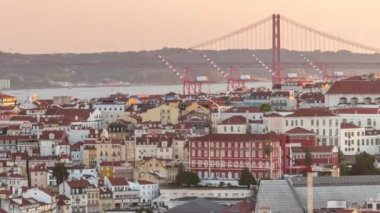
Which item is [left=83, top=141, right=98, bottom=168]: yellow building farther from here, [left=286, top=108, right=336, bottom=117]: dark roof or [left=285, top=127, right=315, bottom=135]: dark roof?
[left=286, top=108, right=336, bottom=117]: dark roof

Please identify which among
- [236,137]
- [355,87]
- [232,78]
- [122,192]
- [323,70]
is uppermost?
[323,70]

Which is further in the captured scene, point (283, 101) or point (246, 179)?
point (283, 101)

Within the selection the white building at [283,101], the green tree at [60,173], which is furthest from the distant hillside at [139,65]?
the green tree at [60,173]

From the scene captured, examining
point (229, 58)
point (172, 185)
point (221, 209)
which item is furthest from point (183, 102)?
point (229, 58)

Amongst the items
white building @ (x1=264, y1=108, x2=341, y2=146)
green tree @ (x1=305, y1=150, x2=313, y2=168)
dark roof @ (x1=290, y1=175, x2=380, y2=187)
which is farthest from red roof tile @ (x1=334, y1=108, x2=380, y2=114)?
dark roof @ (x1=290, y1=175, x2=380, y2=187)

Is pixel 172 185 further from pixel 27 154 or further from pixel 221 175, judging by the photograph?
pixel 27 154

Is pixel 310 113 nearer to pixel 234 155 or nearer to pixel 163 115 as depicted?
pixel 234 155

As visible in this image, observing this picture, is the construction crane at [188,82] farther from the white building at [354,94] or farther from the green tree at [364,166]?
the green tree at [364,166]

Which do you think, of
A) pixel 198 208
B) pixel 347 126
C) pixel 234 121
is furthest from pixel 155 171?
pixel 198 208
